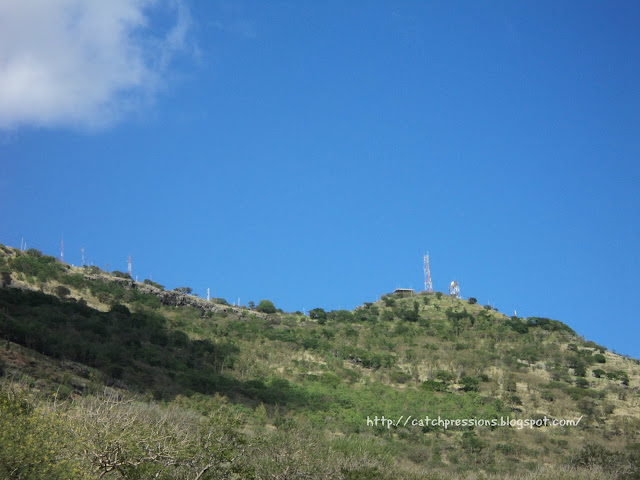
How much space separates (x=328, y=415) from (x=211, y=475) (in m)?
25.0

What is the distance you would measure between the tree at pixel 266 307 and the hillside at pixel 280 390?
5290 mm

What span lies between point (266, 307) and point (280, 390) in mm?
36736

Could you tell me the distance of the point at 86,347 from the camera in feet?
135

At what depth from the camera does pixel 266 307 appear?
272ft

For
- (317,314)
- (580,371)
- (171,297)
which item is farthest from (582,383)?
(171,297)

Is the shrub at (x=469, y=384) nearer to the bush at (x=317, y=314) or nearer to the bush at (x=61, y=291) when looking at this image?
the bush at (x=317, y=314)

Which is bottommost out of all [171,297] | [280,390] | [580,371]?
[280,390]

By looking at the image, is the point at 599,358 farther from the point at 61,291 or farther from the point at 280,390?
the point at 61,291

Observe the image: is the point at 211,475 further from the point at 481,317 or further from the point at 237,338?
the point at 481,317

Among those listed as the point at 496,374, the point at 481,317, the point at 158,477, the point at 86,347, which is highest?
the point at 481,317

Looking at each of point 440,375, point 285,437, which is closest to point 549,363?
point 440,375

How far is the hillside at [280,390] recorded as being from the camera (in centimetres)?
1777

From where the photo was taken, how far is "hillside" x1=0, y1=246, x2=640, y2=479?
1777 centimetres

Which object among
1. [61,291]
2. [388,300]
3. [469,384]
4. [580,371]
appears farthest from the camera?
[388,300]
